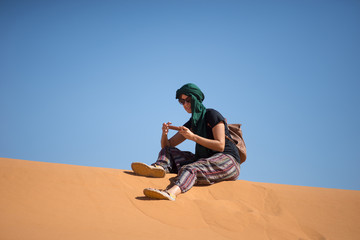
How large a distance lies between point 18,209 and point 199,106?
303cm

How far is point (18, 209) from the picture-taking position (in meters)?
2.80

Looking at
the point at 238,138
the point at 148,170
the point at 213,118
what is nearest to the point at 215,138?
the point at 213,118

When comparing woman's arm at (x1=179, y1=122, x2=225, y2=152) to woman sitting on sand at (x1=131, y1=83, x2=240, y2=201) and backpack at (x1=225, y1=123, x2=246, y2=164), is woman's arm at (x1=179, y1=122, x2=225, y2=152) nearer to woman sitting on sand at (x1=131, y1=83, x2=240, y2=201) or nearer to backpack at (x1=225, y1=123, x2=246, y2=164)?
woman sitting on sand at (x1=131, y1=83, x2=240, y2=201)

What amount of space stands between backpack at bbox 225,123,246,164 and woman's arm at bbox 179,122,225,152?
35 cm

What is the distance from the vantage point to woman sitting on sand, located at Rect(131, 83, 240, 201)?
14.1ft

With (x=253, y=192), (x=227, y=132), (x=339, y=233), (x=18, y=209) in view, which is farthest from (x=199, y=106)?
(x=18, y=209)

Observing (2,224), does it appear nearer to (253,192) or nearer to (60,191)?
(60,191)

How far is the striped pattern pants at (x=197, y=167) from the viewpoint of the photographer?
4058 millimetres

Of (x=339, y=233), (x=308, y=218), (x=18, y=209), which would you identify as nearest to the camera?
(x=18, y=209)

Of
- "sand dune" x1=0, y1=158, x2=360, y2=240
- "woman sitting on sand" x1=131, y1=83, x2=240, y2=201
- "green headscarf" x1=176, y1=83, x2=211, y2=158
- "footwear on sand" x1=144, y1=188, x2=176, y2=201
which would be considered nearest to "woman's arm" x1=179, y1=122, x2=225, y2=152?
"woman sitting on sand" x1=131, y1=83, x2=240, y2=201

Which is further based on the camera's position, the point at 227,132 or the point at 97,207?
the point at 227,132

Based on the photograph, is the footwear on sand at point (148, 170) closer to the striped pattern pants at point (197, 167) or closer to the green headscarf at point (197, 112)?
the striped pattern pants at point (197, 167)

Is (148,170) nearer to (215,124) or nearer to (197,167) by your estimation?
(197,167)

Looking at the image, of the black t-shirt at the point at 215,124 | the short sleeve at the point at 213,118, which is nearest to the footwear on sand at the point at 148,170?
the black t-shirt at the point at 215,124
